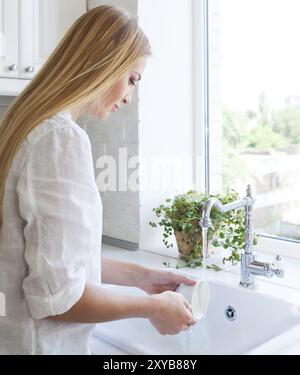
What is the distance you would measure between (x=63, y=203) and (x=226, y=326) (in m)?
0.76

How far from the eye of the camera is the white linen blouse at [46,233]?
791mm

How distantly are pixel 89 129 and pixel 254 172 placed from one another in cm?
70

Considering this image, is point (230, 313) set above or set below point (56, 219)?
below

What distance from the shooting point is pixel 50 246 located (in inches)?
30.9

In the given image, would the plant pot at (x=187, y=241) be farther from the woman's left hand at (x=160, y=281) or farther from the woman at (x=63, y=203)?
the woman at (x=63, y=203)

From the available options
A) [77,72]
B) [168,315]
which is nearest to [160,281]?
[168,315]

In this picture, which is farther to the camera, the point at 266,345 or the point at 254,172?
the point at 254,172

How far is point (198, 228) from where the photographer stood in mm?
1605

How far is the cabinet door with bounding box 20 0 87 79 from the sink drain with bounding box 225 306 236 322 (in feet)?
3.46

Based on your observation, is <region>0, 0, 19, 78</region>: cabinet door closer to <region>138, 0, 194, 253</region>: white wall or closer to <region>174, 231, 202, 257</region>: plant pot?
<region>138, 0, 194, 253</region>: white wall

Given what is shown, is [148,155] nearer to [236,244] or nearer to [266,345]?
[236,244]

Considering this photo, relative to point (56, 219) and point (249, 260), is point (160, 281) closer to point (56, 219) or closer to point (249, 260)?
point (249, 260)

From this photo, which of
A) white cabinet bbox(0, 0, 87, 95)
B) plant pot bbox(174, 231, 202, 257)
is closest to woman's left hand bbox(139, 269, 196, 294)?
plant pot bbox(174, 231, 202, 257)
